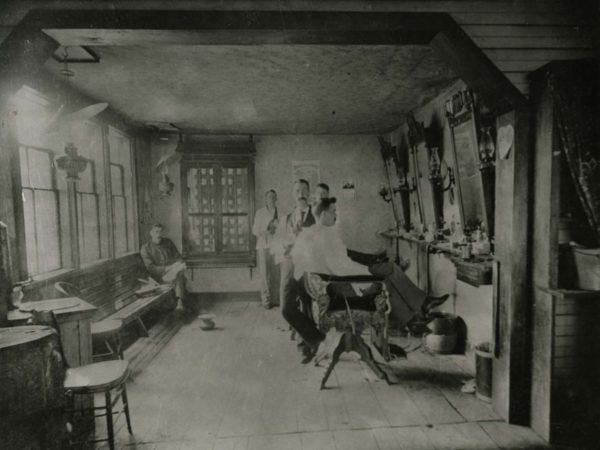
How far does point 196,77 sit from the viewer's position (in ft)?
13.5

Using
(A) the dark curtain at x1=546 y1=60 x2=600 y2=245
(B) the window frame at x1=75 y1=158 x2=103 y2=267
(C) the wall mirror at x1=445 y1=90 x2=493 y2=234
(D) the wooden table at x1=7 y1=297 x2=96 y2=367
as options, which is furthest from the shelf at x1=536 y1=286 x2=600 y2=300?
(B) the window frame at x1=75 y1=158 x2=103 y2=267

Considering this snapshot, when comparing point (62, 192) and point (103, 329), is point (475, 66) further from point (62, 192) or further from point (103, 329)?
point (62, 192)

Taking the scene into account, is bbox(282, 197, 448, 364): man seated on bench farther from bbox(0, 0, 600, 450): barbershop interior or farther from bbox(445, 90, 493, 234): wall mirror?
bbox(445, 90, 493, 234): wall mirror

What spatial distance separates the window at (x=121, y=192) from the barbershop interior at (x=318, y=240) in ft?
0.13

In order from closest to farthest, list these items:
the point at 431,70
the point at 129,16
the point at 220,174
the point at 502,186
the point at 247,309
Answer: the point at 129,16, the point at 502,186, the point at 431,70, the point at 247,309, the point at 220,174

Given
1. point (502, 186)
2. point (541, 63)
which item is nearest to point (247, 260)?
point (502, 186)

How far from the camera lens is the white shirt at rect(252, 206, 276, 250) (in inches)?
277

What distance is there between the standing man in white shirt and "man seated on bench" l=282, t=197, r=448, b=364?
2517mm

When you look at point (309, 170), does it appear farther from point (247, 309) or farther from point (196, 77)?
point (196, 77)

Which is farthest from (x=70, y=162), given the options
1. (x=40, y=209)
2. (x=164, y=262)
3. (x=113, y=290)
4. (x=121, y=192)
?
(x=164, y=262)

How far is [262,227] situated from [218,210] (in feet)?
3.09

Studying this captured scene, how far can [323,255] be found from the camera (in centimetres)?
414

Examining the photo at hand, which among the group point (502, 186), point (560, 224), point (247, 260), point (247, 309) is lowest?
point (247, 309)

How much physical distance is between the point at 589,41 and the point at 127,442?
4.35 meters
